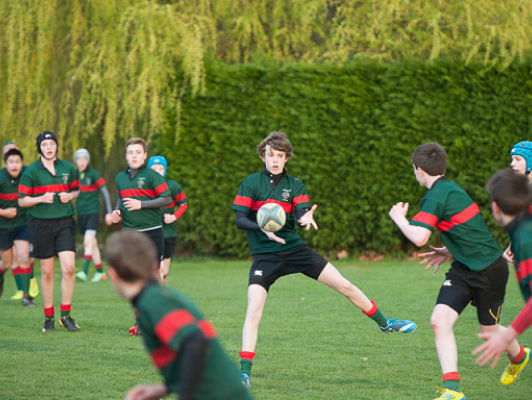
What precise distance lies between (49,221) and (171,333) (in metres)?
5.37

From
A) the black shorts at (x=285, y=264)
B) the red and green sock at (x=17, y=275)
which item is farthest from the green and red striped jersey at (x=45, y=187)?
the black shorts at (x=285, y=264)

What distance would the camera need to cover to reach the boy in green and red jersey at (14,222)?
899cm

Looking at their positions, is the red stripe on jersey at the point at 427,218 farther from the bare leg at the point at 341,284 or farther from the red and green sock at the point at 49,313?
the red and green sock at the point at 49,313

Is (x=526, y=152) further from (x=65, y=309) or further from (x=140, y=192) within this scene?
(x=65, y=309)

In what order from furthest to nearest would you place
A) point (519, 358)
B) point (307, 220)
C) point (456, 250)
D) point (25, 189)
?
point (25, 189), point (307, 220), point (519, 358), point (456, 250)

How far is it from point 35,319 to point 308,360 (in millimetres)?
4079

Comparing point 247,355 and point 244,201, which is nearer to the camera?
point 247,355

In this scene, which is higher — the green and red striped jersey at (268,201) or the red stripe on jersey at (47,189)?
the green and red striped jersey at (268,201)

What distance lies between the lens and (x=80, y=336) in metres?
7.10

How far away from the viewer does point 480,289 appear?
454 centimetres

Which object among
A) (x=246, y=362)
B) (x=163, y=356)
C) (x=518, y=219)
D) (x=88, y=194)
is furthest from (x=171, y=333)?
(x=88, y=194)

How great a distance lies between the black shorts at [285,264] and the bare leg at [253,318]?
0.31 ft

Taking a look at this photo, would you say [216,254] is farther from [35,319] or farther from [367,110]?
[35,319]

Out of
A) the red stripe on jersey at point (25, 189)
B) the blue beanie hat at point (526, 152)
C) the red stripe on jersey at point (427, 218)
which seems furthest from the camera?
the red stripe on jersey at point (25, 189)
